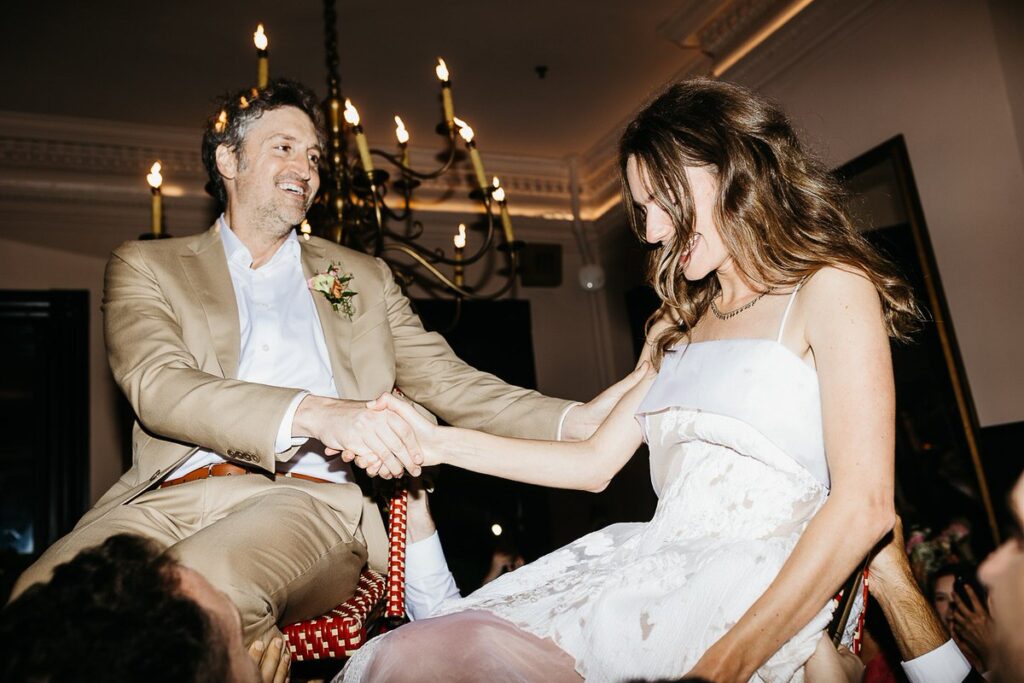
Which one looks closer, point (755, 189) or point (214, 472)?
point (755, 189)

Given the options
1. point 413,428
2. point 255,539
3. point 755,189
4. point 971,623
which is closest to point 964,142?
point 971,623

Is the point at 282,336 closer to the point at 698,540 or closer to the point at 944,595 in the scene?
the point at 698,540

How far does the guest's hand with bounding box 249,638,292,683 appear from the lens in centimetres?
169

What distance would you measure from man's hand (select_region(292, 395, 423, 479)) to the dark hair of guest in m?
1.17

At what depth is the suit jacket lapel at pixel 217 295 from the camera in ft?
8.03

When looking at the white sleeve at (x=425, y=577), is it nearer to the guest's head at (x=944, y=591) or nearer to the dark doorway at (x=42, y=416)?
the guest's head at (x=944, y=591)

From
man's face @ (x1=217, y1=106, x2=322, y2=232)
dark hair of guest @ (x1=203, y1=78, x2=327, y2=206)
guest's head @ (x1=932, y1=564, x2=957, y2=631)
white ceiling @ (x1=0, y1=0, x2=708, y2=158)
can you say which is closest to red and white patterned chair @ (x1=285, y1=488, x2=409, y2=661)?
man's face @ (x1=217, y1=106, x2=322, y2=232)

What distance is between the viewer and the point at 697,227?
1930 mm

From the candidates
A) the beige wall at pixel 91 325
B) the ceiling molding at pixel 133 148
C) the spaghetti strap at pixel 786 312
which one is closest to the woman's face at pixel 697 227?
the spaghetti strap at pixel 786 312

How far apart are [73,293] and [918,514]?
5849 millimetres

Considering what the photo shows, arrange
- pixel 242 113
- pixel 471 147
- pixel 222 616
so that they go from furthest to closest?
→ pixel 471 147, pixel 242 113, pixel 222 616

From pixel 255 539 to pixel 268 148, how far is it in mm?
1446

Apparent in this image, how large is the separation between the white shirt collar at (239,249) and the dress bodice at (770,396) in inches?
63.5

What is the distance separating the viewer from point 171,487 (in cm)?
221
